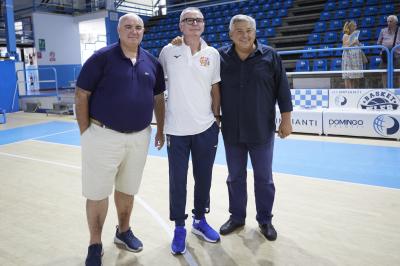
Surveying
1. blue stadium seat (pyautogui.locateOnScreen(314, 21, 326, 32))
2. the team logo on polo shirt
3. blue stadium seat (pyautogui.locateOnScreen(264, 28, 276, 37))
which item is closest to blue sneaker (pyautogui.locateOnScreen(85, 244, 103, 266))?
the team logo on polo shirt

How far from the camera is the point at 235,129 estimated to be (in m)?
2.69

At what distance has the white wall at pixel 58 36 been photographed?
16.4 meters

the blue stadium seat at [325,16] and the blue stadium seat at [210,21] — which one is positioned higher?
the blue stadium seat at [210,21]

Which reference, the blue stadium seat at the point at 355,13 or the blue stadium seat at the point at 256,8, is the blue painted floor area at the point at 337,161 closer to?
the blue stadium seat at the point at 355,13

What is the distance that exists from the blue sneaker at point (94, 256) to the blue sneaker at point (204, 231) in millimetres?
717

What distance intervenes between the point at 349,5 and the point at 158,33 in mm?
7247

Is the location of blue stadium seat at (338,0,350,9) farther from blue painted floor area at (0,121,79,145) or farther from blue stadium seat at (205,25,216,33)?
blue painted floor area at (0,121,79,145)

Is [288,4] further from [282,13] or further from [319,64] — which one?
[319,64]

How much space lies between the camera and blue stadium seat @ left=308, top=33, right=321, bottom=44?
35.0 ft

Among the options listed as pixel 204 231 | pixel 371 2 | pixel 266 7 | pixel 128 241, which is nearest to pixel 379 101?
pixel 204 231

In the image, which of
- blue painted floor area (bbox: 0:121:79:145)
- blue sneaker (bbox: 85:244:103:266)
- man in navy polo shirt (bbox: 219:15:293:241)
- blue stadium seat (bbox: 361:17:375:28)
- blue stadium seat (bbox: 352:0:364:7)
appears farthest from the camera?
blue stadium seat (bbox: 352:0:364:7)

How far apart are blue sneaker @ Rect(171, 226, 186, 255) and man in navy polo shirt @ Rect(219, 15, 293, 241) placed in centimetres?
37

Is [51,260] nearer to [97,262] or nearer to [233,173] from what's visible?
[97,262]

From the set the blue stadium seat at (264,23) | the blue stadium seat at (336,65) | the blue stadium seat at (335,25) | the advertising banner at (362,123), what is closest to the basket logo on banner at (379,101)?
the advertising banner at (362,123)
